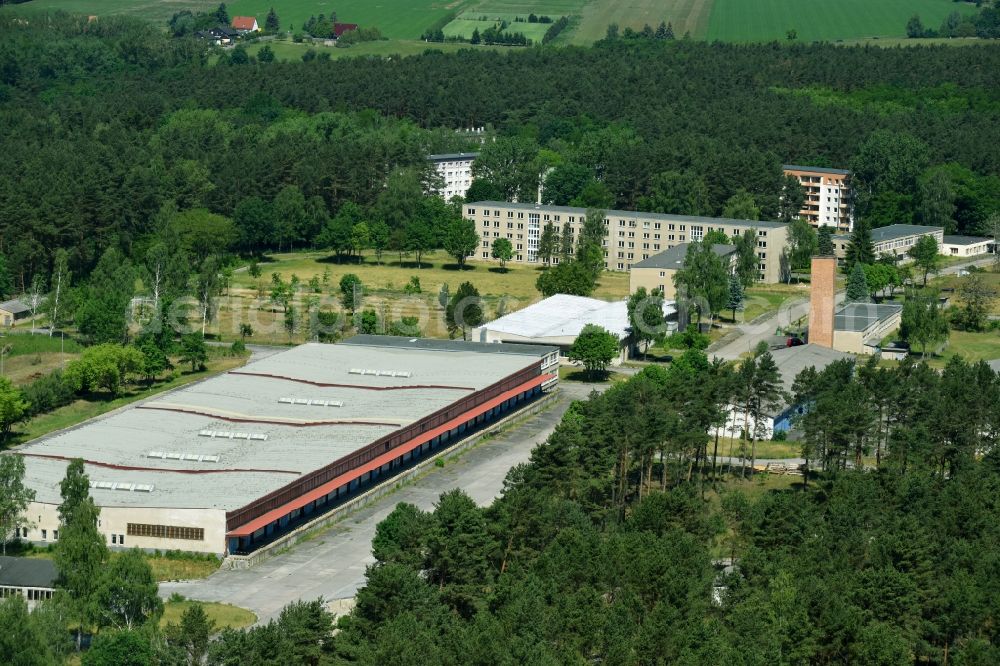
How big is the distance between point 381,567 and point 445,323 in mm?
46612

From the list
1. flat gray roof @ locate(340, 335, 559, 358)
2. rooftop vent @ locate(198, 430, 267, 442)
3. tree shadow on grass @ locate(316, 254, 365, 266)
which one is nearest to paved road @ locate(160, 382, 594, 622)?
rooftop vent @ locate(198, 430, 267, 442)

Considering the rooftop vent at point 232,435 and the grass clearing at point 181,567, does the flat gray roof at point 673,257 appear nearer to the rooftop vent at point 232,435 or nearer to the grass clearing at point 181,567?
the rooftop vent at point 232,435

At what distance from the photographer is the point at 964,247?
382 feet

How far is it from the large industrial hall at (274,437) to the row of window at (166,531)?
0.11ft

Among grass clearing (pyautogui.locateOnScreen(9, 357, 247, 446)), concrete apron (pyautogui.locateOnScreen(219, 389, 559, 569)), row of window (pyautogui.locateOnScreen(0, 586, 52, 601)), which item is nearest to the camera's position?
row of window (pyautogui.locateOnScreen(0, 586, 52, 601))

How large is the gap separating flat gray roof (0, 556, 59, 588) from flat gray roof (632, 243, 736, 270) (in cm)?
5395

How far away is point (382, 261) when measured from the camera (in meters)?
114

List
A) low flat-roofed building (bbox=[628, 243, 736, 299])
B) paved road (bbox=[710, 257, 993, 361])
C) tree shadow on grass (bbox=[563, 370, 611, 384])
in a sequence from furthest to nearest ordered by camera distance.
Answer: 1. low flat-roofed building (bbox=[628, 243, 736, 299])
2. paved road (bbox=[710, 257, 993, 361])
3. tree shadow on grass (bbox=[563, 370, 611, 384])

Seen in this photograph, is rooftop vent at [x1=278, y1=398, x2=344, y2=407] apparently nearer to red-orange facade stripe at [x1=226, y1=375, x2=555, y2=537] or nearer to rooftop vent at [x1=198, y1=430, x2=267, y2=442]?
red-orange facade stripe at [x1=226, y1=375, x2=555, y2=537]

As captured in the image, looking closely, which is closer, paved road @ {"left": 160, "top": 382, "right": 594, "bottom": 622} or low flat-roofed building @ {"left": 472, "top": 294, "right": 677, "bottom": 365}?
paved road @ {"left": 160, "top": 382, "right": 594, "bottom": 622}

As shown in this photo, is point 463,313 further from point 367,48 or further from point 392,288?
point 367,48

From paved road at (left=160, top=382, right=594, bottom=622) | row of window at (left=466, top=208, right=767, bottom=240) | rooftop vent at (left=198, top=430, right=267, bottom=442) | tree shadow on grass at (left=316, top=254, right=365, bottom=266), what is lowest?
paved road at (left=160, top=382, right=594, bottom=622)

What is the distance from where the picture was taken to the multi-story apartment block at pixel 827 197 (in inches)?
5000

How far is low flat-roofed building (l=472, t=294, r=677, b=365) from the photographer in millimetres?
84688
